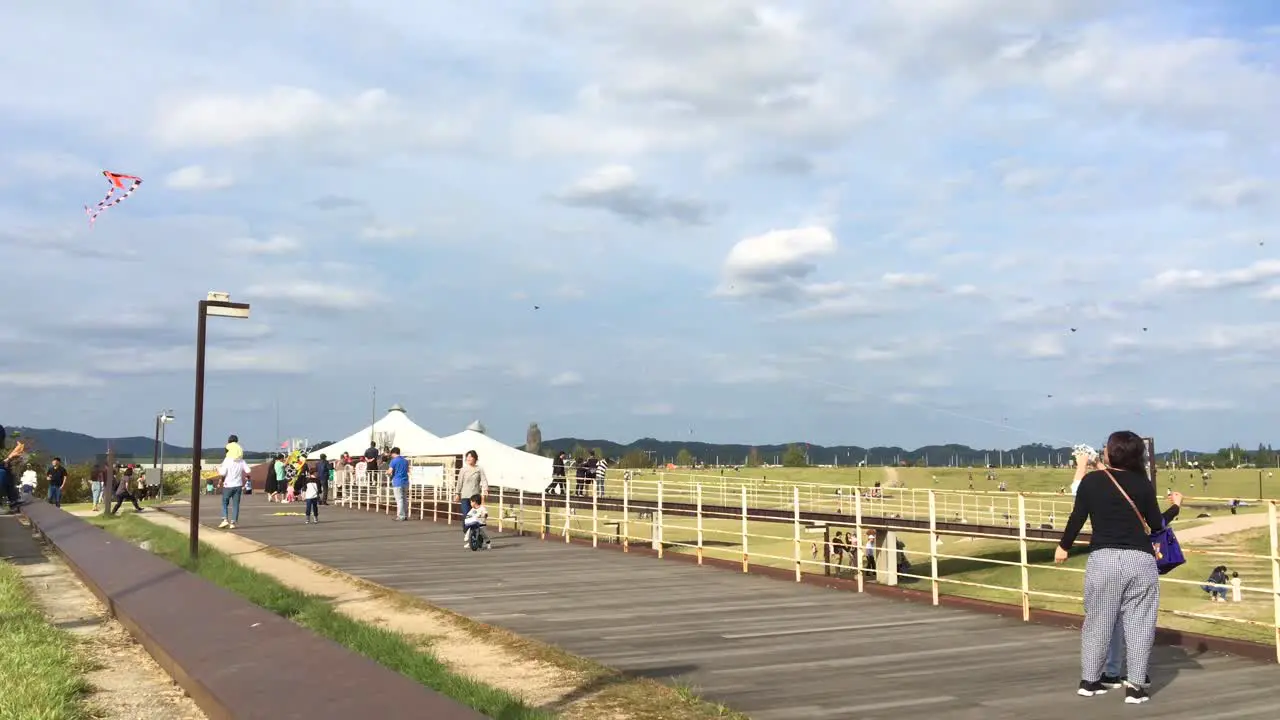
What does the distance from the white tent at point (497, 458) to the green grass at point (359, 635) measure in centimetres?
3064

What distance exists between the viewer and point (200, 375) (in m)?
17.0

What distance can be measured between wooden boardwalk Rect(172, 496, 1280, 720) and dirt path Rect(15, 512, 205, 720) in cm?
295

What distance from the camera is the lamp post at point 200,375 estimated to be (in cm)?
1622

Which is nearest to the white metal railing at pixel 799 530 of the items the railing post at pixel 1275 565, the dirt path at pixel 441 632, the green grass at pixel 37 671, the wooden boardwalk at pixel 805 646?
the railing post at pixel 1275 565

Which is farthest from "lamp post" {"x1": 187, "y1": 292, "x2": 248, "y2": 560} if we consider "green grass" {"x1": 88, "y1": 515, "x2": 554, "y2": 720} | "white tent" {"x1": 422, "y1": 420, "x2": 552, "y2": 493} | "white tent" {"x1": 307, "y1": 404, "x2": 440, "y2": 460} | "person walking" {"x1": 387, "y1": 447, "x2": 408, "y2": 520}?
"white tent" {"x1": 307, "y1": 404, "x2": 440, "y2": 460}

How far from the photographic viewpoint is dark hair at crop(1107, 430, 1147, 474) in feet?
22.9

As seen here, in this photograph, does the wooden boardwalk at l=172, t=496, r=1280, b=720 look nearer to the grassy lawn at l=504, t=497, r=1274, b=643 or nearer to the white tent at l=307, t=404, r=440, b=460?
the grassy lawn at l=504, t=497, r=1274, b=643

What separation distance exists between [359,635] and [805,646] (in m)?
3.72

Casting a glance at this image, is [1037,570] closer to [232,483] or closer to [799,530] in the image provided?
[799,530]

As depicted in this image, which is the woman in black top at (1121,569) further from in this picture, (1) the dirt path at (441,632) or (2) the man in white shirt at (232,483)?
(2) the man in white shirt at (232,483)

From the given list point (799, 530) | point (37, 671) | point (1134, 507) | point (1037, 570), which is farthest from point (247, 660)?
point (1037, 570)

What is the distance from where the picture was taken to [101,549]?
15773mm

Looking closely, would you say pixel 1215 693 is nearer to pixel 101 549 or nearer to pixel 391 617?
pixel 391 617

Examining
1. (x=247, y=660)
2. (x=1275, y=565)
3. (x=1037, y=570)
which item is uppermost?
(x=1275, y=565)
